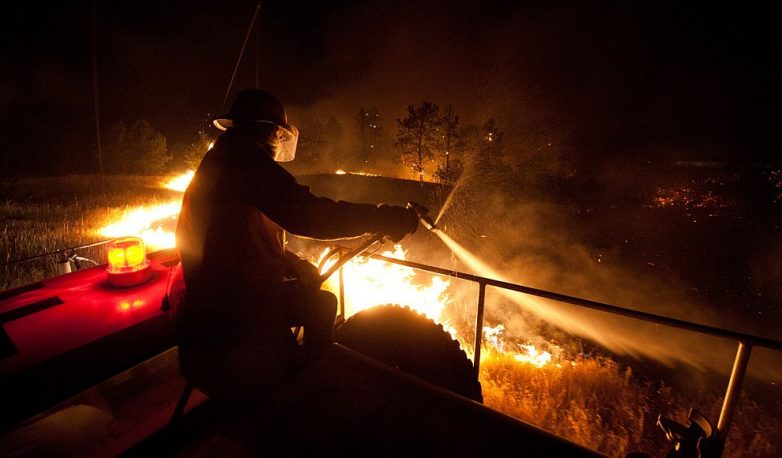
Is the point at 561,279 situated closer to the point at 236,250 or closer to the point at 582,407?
the point at 582,407

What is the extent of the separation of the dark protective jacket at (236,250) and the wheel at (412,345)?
4.56 ft

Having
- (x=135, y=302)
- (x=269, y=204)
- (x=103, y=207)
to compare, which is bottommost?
(x=103, y=207)

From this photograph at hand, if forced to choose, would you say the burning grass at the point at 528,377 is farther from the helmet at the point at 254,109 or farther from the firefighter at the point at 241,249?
the helmet at the point at 254,109

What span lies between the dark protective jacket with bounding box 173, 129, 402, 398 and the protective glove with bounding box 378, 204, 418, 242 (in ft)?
0.89

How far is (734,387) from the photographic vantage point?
7.73ft

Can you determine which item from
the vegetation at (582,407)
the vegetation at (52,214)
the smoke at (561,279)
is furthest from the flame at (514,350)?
the vegetation at (52,214)

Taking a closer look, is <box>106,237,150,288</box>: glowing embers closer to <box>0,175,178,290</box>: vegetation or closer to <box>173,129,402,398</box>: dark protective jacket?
<box>173,129,402,398</box>: dark protective jacket

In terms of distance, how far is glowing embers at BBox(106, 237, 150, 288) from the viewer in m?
2.90

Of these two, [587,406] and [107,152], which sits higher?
[107,152]

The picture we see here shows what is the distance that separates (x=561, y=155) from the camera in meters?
61.4

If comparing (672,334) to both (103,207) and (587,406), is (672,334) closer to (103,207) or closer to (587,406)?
(587,406)

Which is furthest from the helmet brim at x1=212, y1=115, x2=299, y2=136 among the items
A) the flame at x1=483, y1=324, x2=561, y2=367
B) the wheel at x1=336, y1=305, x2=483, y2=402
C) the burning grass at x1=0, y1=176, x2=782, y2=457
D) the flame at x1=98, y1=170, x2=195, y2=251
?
the flame at x1=98, y1=170, x2=195, y2=251

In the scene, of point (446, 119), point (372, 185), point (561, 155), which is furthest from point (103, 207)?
point (561, 155)

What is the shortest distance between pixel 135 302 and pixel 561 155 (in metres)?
69.8
